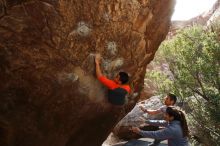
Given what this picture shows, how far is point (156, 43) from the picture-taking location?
12.3 meters

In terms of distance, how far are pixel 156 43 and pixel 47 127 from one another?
4645mm

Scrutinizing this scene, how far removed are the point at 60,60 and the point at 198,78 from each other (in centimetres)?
560

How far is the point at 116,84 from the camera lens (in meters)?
9.56

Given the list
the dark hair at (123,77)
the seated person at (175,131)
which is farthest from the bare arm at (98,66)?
Answer: the seated person at (175,131)

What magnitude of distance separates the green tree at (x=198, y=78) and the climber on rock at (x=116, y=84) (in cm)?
370

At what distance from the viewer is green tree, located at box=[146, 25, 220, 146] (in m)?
12.2

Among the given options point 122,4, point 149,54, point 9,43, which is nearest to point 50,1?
point 9,43

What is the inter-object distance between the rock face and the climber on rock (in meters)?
0.18

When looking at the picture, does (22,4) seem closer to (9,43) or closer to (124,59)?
(9,43)

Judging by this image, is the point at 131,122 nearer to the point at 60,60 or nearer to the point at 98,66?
the point at 98,66

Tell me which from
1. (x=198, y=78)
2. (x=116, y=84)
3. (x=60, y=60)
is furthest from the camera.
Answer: (x=198, y=78)

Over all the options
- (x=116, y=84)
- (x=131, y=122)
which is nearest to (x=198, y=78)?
Result: (x=116, y=84)

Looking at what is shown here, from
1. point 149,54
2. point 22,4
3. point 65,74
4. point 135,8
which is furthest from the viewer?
point 149,54

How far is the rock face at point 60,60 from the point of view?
8.43 metres
